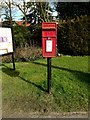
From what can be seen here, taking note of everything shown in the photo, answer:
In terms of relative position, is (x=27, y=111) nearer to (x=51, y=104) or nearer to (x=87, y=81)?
(x=51, y=104)

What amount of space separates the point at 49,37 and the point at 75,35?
5867mm

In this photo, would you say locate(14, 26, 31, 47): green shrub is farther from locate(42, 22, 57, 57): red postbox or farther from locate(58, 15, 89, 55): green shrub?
locate(42, 22, 57, 57): red postbox

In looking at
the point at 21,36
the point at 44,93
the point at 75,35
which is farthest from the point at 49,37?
the point at 21,36

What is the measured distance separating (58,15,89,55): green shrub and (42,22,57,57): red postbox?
570 cm

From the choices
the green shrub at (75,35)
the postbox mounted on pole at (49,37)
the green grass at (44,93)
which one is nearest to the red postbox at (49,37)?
the postbox mounted on pole at (49,37)

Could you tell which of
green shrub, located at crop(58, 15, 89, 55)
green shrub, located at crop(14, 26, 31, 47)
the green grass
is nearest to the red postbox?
the green grass

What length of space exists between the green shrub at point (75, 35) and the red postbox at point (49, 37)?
5.70 metres

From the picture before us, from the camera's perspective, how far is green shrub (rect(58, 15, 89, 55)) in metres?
7.78

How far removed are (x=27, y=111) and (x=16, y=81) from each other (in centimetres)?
160

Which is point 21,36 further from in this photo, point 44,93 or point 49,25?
point 44,93

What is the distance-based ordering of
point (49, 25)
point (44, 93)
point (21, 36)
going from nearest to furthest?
point (49, 25) < point (44, 93) < point (21, 36)

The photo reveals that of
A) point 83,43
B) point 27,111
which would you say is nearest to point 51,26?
point 27,111

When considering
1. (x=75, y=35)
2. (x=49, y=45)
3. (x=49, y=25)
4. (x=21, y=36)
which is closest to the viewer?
(x=49, y=25)

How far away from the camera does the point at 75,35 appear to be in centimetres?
806
